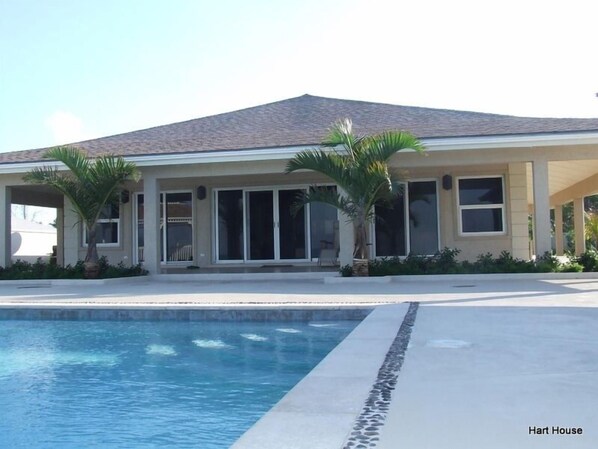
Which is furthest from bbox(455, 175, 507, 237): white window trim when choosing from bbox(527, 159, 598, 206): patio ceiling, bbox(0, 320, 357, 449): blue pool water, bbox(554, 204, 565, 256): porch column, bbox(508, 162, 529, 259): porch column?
bbox(554, 204, 565, 256): porch column

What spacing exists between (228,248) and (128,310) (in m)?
8.67

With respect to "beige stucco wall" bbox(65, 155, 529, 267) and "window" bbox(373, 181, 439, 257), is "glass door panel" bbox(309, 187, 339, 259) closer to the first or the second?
"beige stucco wall" bbox(65, 155, 529, 267)

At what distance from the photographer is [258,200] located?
17.1 metres

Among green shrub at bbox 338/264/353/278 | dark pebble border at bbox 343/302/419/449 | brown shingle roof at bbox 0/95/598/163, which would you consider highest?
brown shingle roof at bbox 0/95/598/163

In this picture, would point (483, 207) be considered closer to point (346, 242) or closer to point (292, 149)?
point (346, 242)

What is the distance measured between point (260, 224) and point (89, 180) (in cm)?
522

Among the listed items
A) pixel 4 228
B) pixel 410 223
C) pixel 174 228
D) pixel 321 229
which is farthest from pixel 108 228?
pixel 410 223

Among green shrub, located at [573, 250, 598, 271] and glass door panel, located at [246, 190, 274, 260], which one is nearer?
green shrub, located at [573, 250, 598, 271]

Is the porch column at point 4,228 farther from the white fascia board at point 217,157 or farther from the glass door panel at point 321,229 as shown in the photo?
the glass door panel at point 321,229

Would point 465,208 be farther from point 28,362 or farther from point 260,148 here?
point 28,362

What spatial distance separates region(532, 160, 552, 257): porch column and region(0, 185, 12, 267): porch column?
13.6 m

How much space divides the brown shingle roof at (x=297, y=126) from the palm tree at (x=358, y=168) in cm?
99

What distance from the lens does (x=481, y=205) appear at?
15.5 meters

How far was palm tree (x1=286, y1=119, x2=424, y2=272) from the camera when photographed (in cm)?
1215
